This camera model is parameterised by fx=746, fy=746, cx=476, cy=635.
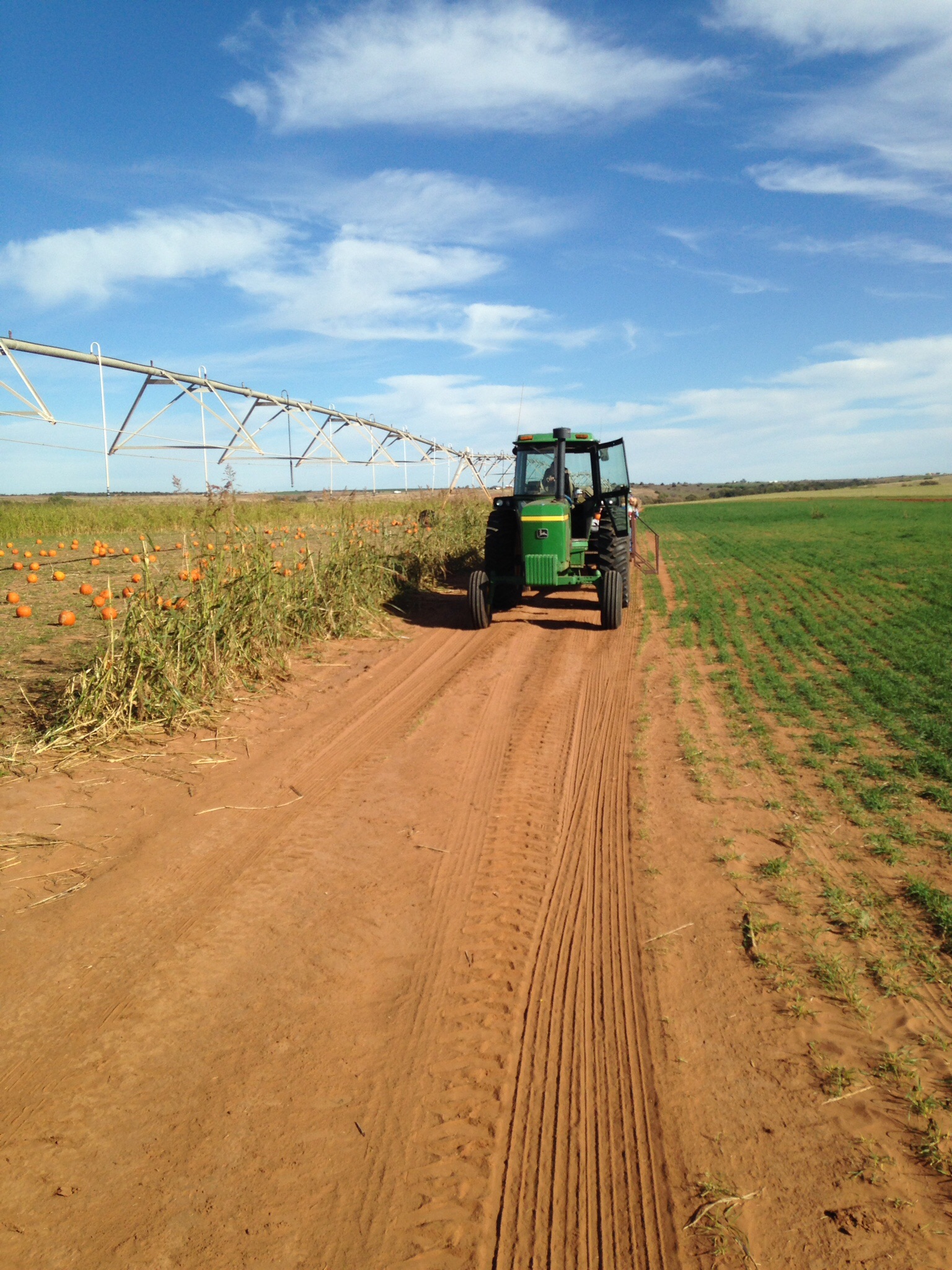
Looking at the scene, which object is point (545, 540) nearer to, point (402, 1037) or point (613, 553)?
point (613, 553)

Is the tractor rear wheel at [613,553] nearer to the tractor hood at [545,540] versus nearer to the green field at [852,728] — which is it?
the tractor hood at [545,540]

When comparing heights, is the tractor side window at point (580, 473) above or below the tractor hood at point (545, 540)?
above

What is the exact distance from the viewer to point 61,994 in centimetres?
307

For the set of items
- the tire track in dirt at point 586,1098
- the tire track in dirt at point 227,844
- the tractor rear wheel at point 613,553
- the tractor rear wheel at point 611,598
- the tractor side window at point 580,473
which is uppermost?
the tractor side window at point 580,473

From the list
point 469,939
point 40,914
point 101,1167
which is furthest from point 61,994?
point 469,939

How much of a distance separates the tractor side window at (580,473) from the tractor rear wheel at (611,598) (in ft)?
5.67

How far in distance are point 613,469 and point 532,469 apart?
1710 mm

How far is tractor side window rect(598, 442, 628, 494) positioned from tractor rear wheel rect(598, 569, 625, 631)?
7.46 feet

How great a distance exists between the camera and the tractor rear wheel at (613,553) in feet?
35.4

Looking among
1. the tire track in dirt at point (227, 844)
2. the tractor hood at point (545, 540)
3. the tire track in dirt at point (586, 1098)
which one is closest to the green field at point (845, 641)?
the tractor hood at point (545, 540)

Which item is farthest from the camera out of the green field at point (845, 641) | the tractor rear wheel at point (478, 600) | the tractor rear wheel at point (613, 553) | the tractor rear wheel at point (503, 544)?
the tractor rear wheel at point (503, 544)

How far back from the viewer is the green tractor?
10.5 metres

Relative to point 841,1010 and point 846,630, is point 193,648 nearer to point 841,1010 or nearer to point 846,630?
point 841,1010

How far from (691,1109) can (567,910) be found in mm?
1215
